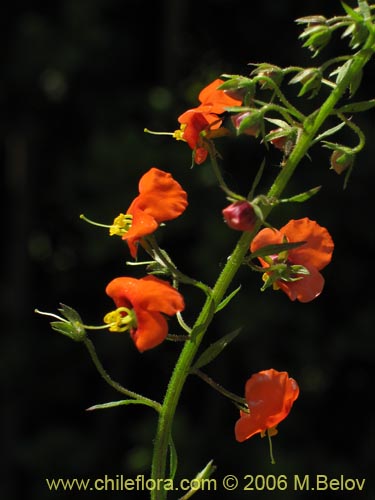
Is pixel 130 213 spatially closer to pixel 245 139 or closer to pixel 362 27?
pixel 362 27

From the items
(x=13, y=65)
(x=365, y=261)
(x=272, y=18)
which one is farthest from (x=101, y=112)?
(x=365, y=261)

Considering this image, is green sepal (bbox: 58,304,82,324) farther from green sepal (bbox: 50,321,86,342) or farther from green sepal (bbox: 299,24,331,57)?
green sepal (bbox: 299,24,331,57)

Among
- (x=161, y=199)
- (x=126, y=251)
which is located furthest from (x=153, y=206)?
(x=126, y=251)

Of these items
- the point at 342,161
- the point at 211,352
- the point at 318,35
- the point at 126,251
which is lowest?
the point at 126,251

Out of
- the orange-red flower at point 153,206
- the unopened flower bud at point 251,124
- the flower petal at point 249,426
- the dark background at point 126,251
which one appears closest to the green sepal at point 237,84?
the unopened flower bud at point 251,124

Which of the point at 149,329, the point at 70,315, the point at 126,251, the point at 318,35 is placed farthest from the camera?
the point at 126,251

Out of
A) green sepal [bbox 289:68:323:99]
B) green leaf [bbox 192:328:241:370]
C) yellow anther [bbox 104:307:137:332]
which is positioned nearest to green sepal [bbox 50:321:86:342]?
yellow anther [bbox 104:307:137:332]

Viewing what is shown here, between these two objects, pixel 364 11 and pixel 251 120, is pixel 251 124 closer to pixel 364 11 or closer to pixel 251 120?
pixel 251 120
